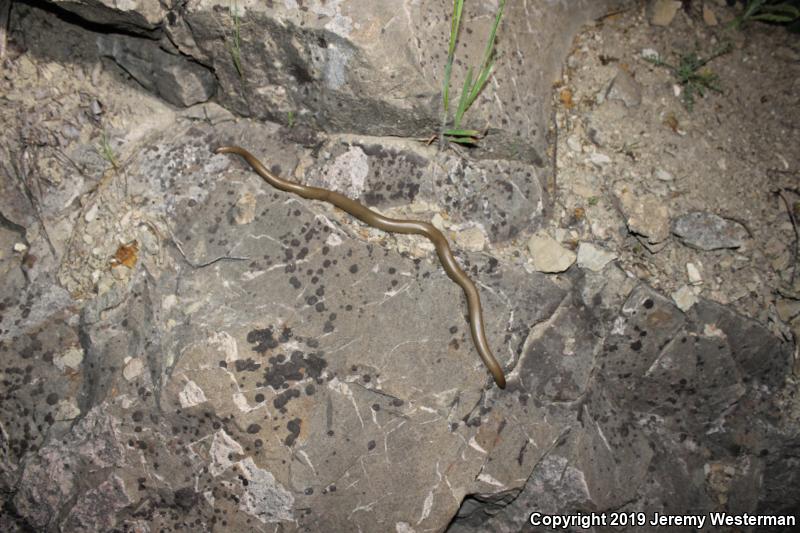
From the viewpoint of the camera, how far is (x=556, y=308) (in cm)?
374

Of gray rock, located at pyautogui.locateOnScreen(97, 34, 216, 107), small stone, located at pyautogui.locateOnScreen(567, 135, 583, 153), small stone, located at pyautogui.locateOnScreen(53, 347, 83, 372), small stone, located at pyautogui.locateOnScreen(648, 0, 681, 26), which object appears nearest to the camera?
small stone, located at pyautogui.locateOnScreen(53, 347, 83, 372)

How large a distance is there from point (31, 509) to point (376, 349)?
2218 millimetres

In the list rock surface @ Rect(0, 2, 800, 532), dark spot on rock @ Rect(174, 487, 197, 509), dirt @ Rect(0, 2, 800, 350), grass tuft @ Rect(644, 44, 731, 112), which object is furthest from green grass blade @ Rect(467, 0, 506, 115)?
dark spot on rock @ Rect(174, 487, 197, 509)

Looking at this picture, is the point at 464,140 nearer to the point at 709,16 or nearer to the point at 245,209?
the point at 245,209

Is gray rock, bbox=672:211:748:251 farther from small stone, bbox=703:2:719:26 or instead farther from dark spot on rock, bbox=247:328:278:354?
dark spot on rock, bbox=247:328:278:354

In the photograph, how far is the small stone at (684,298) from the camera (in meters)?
3.70

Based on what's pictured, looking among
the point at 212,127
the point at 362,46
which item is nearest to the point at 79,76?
the point at 212,127

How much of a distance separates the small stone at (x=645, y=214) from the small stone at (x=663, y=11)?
1.49 m

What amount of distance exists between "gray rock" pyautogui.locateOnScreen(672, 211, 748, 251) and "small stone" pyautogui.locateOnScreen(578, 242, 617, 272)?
50 centimetres

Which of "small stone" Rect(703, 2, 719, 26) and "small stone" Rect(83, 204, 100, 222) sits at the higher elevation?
"small stone" Rect(703, 2, 719, 26)

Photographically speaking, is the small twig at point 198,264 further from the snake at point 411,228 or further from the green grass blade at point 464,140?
the green grass blade at point 464,140

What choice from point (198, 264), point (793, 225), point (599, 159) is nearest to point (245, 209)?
point (198, 264)

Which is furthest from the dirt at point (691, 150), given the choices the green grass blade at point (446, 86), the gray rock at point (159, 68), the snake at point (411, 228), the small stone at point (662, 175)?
the gray rock at point (159, 68)

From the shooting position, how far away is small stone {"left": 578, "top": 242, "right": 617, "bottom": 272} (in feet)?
12.4
